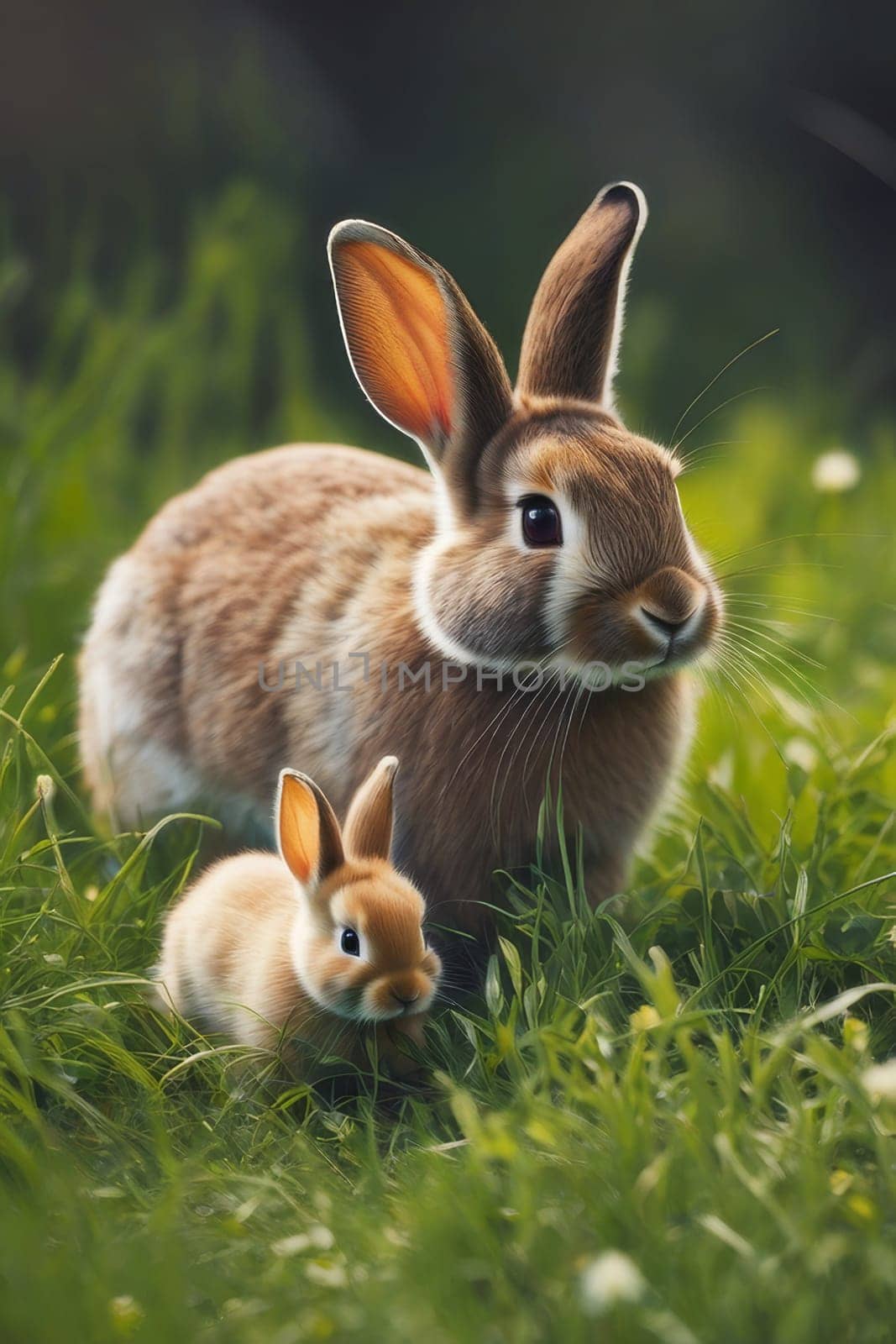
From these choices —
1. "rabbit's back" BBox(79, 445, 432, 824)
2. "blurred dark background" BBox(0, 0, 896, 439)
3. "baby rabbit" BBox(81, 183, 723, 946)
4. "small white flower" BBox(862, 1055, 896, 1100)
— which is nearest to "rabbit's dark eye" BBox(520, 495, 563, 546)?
"baby rabbit" BBox(81, 183, 723, 946)

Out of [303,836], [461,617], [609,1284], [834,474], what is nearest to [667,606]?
[461,617]

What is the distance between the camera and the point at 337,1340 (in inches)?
76.2

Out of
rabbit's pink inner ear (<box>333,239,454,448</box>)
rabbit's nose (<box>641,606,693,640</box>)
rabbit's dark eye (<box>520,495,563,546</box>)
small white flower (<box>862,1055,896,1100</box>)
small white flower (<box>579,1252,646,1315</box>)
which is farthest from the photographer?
rabbit's pink inner ear (<box>333,239,454,448</box>)

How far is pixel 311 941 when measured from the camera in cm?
265

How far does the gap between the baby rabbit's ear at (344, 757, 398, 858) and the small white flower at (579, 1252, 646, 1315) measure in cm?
101

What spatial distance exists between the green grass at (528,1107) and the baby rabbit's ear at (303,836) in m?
0.37

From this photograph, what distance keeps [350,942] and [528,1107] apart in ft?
1.51

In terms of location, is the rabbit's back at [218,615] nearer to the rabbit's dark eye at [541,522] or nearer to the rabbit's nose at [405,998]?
the rabbit's dark eye at [541,522]

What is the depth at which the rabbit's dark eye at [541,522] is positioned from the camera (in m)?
2.76

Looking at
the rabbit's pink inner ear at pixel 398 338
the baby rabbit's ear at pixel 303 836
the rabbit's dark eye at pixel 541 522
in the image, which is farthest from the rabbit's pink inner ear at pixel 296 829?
the rabbit's pink inner ear at pixel 398 338

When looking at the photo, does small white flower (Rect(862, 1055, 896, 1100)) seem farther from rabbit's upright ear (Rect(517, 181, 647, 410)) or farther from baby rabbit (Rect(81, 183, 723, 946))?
rabbit's upright ear (Rect(517, 181, 647, 410))

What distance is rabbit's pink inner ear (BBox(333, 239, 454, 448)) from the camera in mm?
2863

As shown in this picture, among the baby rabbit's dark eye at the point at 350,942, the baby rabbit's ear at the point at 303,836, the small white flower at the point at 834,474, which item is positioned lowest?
the baby rabbit's dark eye at the point at 350,942

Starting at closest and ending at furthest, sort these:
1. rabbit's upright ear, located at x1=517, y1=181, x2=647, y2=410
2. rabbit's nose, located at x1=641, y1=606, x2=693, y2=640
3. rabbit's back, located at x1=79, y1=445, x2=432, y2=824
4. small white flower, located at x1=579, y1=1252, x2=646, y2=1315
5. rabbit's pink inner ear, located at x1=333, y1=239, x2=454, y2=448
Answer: small white flower, located at x1=579, y1=1252, x2=646, y2=1315 → rabbit's nose, located at x1=641, y1=606, x2=693, y2=640 → rabbit's pink inner ear, located at x1=333, y1=239, x2=454, y2=448 → rabbit's upright ear, located at x1=517, y1=181, x2=647, y2=410 → rabbit's back, located at x1=79, y1=445, x2=432, y2=824
